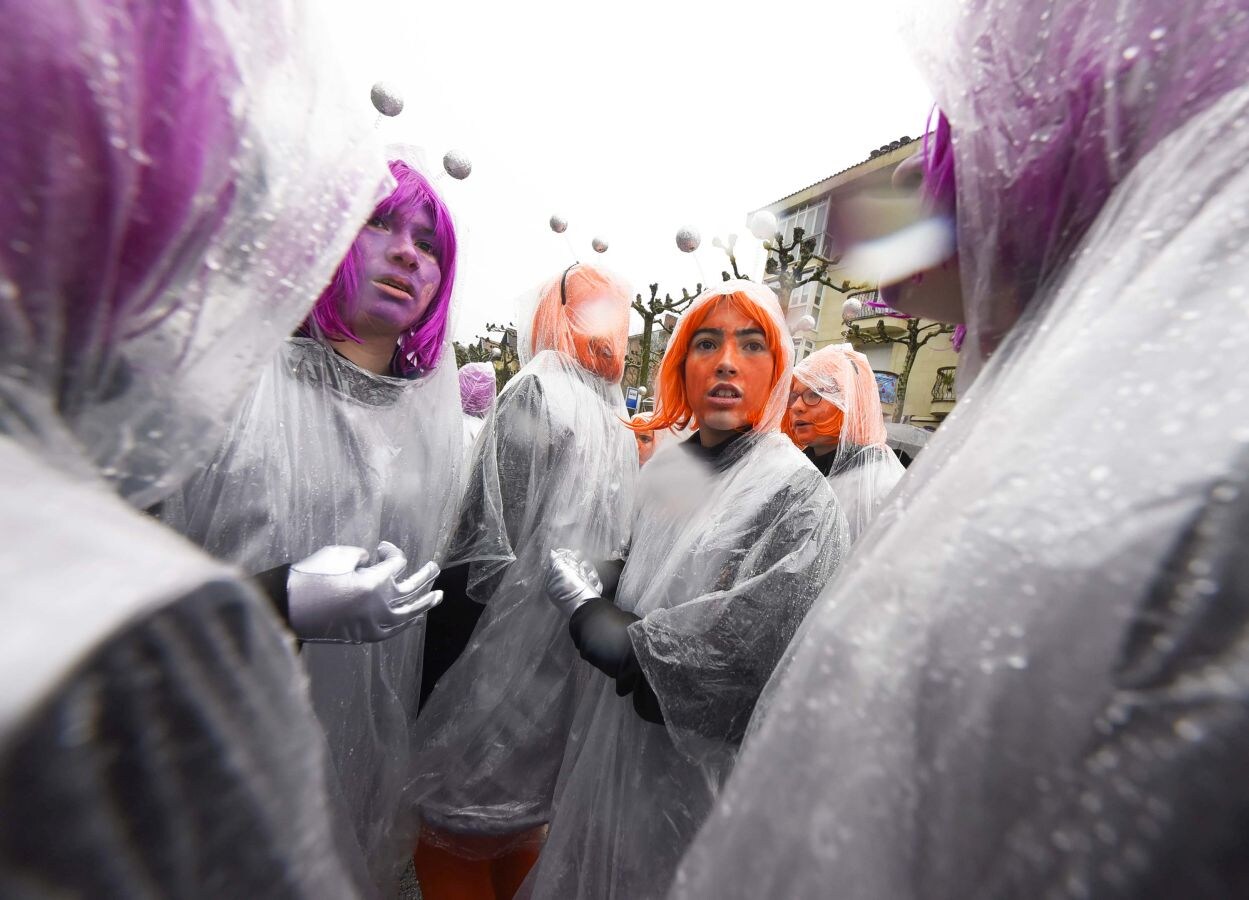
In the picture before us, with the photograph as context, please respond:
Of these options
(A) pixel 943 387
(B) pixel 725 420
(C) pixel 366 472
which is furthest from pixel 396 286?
(A) pixel 943 387

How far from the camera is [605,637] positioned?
125 cm

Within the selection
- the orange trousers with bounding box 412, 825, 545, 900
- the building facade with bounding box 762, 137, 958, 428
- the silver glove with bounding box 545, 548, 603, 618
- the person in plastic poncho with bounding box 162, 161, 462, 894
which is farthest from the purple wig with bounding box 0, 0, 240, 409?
the building facade with bounding box 762, 137, 958, 428

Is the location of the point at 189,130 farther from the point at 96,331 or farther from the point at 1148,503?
the point at 1148,503

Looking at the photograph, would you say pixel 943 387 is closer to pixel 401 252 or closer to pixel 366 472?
pixel 401 252

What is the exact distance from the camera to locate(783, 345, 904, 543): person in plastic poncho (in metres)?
2.90

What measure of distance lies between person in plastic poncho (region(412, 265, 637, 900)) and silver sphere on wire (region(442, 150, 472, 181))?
0.94 metres

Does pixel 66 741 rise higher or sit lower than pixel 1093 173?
lower

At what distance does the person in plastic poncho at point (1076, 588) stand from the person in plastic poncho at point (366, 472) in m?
1.05

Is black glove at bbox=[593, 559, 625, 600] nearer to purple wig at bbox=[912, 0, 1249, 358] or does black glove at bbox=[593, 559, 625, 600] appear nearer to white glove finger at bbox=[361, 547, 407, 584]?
white glove finger at bbox=[361, 547, 407, 584]

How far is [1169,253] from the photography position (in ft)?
1.28

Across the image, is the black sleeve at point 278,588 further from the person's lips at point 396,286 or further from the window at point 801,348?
the window at point 801,348

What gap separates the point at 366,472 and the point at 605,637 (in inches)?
29.7

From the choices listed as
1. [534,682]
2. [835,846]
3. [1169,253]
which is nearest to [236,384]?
[835,846]

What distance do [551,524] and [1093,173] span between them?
1578mm
